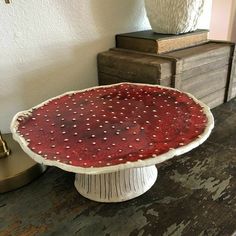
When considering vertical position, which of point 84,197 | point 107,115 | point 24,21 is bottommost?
point 84,197

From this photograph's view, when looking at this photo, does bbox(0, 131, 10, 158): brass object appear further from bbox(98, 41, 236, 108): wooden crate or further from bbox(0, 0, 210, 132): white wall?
bbox(98, 41, 236, 108): wooden crate

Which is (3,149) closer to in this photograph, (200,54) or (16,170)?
(16,170)

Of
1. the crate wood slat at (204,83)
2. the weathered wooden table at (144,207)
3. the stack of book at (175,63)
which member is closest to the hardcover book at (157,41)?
the stack of book at (175,63)

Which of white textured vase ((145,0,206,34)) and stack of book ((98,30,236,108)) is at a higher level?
white textured vase ((145,0,206,34))

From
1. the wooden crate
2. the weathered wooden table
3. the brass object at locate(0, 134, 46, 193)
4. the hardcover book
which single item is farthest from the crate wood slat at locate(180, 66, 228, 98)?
the brass object at locate(0, 134, 46, 193)

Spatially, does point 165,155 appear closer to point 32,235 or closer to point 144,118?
point 144,118

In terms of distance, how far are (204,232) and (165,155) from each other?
15 cm

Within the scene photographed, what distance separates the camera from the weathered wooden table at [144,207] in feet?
1.50

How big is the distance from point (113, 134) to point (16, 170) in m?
0.23

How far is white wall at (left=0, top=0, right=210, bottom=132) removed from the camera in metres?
0.65

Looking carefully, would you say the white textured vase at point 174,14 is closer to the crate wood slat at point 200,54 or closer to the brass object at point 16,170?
the crate wood slat at point 200,54

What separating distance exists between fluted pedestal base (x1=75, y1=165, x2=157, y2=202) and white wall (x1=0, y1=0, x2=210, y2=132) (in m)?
0.30

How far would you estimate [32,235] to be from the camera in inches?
17.6

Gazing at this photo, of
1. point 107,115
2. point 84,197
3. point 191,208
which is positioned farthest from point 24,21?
point 191,208
